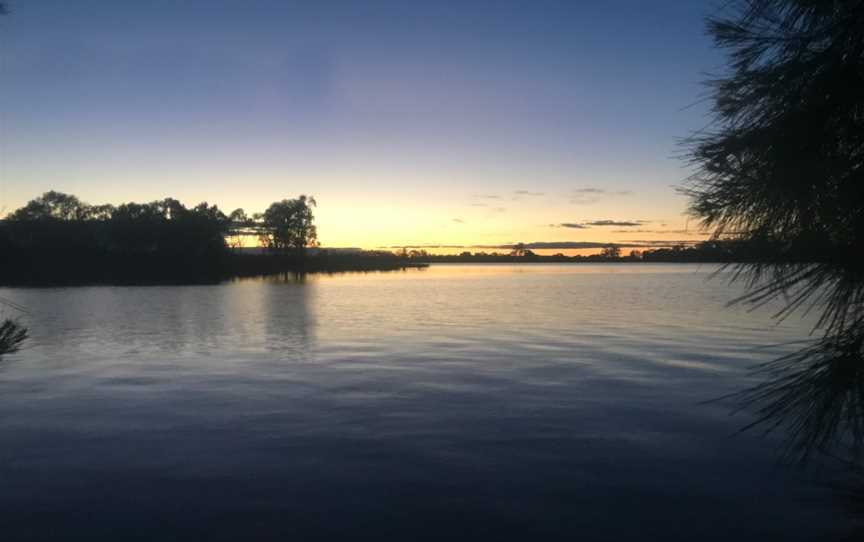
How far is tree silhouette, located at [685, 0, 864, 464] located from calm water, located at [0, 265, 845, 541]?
590 millimetres

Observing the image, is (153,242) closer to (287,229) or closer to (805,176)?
(287,229)

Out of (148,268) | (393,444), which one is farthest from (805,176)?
(148,268)

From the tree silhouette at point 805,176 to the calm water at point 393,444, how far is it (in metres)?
0.59

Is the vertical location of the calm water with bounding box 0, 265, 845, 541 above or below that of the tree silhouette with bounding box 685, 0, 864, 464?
below

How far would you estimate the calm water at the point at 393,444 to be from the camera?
6520 mm

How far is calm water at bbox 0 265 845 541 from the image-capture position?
21.4ft

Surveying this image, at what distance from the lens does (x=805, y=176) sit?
4156mm

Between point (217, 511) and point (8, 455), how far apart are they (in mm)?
4300

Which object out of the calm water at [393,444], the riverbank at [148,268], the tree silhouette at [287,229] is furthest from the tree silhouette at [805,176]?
the tree silhouette at [287,229]

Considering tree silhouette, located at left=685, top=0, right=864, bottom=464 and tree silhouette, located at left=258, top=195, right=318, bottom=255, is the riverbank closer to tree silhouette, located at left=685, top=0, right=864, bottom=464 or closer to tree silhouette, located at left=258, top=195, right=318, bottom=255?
tree silhouette, located at left=258, top=195, right=318, bottom=255

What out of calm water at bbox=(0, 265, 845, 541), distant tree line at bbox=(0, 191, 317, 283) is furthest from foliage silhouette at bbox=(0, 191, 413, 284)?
calm water at bbox=(0, 265, 845, 541)

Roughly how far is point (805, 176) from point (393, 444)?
22.3 feet

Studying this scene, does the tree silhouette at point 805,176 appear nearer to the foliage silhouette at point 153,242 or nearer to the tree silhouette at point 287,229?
the foliage silhouette at point 153,242

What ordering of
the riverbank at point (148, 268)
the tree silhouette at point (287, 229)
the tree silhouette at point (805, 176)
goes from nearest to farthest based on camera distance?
the tree silhouette at point (805, 176) < the riverbank at point (148, 268) < the tree silhouette at point (287, 229)
